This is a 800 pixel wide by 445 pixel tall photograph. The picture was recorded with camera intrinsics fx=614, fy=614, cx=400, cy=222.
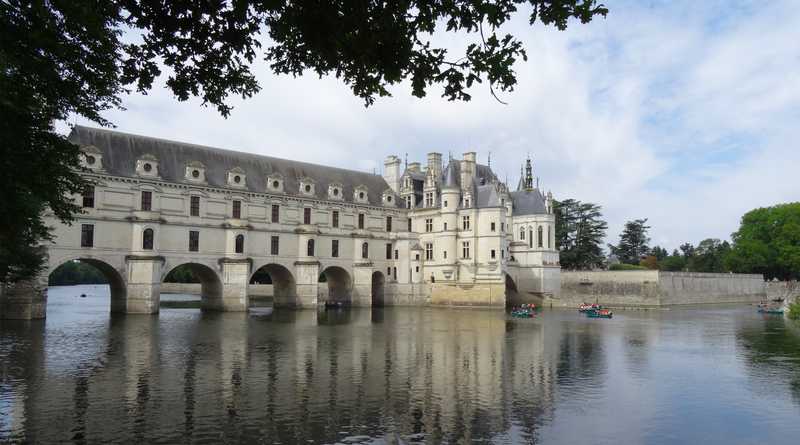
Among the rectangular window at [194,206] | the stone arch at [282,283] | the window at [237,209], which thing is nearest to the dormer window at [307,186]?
the window at [237,209]

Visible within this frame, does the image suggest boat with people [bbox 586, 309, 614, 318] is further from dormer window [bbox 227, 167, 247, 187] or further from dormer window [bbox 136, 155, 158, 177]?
dormer window [bbox 136, 155, 158, 177]

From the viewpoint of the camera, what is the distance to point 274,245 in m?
47.7

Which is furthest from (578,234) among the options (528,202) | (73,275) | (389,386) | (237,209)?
(73,275)

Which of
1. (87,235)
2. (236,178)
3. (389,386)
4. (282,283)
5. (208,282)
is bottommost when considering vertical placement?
(389,386)

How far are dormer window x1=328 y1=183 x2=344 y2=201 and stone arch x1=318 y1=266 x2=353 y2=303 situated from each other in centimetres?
602

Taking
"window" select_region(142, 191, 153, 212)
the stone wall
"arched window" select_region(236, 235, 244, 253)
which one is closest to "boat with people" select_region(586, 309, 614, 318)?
the stone wall

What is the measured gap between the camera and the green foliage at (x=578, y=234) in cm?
7456

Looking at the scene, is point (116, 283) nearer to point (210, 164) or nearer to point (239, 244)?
point (239, 244)

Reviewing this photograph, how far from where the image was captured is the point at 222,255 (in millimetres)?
44594

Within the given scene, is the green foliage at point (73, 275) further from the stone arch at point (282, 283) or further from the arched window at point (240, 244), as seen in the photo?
the arched window at point (240, 244)

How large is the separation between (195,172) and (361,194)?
51.9 feet

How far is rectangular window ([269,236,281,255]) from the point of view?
47344mm

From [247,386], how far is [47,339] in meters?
14.6

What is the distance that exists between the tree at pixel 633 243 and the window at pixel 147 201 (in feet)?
244
